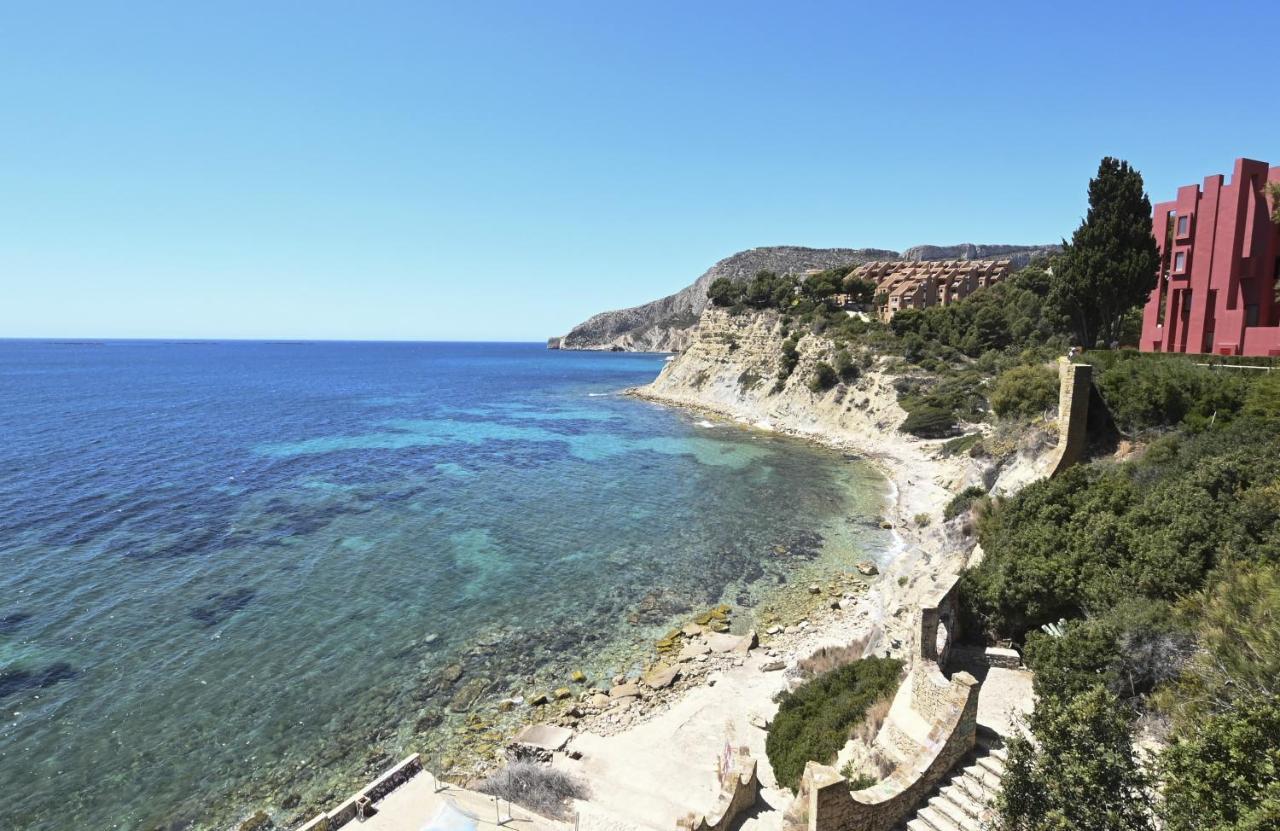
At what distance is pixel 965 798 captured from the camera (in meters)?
9.75

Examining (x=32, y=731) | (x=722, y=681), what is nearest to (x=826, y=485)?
(x=722, y=681)

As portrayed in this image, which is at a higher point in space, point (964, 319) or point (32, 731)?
point (964, 319)

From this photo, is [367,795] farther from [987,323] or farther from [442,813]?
[987,323]

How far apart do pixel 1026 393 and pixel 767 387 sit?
3740 cm

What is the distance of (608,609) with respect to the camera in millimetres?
21766

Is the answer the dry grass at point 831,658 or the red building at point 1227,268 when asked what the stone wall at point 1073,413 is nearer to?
the red building at point 1227,268

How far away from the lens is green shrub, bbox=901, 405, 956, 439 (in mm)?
44625

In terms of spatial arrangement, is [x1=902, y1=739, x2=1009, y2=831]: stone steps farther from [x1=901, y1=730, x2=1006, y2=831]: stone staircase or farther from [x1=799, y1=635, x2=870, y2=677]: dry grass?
[x1=799, y1=635, x2=870, y2=677]: dry grass

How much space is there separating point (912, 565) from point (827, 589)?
339cm

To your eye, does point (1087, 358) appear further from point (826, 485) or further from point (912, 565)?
point (826, 485)

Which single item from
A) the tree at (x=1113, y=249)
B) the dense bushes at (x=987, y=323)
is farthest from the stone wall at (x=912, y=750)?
the dense bushes at (x=987, y=323)

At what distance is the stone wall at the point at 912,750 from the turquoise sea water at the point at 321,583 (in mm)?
9125

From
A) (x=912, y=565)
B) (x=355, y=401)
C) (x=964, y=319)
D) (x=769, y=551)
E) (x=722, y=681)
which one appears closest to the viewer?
(x=722, y=681)

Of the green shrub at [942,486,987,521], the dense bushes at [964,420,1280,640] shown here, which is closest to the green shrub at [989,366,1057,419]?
the green shrub at [942,486,987,521]
